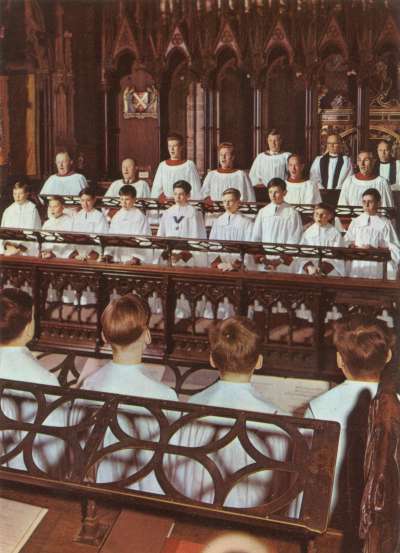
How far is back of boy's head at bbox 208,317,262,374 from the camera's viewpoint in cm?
251

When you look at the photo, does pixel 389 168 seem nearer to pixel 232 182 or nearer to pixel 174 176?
pixel 232 182

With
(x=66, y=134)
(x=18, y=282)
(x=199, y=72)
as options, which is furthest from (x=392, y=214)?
(x=66, y=134)

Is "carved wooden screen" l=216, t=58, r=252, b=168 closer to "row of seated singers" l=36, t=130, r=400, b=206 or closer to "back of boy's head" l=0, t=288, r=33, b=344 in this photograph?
"row of seated singers" l=36, t=130, r=400, b=206

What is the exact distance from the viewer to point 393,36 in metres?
10.8

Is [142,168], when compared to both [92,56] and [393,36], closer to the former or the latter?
[92,56]

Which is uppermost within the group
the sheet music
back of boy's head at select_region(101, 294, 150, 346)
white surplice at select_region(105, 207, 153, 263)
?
white surplice at select_region(105, 207, 153, 263)

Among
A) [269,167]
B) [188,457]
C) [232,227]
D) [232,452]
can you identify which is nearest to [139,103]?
[269,167]

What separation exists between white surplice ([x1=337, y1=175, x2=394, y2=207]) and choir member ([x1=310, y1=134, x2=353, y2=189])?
837 mm

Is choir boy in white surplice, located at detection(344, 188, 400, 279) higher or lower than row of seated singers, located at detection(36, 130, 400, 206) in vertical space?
lower

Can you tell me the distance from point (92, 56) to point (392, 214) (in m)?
6.89

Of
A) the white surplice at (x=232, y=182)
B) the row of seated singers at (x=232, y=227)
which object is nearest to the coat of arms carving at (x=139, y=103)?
the white surplice at (x=232, y=182)

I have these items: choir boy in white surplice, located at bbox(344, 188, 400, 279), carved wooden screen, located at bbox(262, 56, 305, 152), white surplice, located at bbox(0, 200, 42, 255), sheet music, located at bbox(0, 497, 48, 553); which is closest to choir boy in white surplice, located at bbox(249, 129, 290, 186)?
carved wooden screen, located at bbox(262, 56, 305, 152)

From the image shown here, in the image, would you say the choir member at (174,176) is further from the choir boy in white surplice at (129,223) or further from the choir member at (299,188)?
the choir boy in white surplice at (129,223)

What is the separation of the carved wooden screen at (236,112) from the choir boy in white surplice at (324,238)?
18.0 feet
